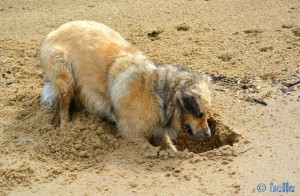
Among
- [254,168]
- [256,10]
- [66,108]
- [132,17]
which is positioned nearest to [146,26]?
[132,17]

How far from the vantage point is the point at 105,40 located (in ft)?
21.5

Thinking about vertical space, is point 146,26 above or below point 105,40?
below

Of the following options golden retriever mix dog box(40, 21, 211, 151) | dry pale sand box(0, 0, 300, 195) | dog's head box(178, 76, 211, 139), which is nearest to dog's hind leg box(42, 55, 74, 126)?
golden retriever mix dog box(40, 21, 211, 151)

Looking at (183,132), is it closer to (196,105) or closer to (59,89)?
(196,105)

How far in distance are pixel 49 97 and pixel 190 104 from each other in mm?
2447

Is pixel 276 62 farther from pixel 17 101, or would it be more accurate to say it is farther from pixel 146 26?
pixel 17 101

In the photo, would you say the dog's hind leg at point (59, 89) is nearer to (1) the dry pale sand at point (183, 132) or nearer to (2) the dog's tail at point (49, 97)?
(2) the dog's tail at point (49, 97)

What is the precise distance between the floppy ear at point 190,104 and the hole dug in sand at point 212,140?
80cm

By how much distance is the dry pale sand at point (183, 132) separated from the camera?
5320 mm

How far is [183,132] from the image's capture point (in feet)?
20.9

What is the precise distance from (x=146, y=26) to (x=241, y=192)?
5246 millimetres

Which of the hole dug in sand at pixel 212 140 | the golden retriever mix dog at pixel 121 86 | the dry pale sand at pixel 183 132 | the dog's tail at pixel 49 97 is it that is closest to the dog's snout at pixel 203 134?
the golden retriever mix dog at pixel 121 86

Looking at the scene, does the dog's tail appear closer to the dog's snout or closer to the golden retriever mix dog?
the golden retriever mix dog

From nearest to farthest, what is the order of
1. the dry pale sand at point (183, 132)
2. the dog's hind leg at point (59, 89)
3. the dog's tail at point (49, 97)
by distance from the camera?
the dry pale sand at point (183, 132) → the dog's hind leg at point (59, 89) → the dog's tail at point (49, 97)
